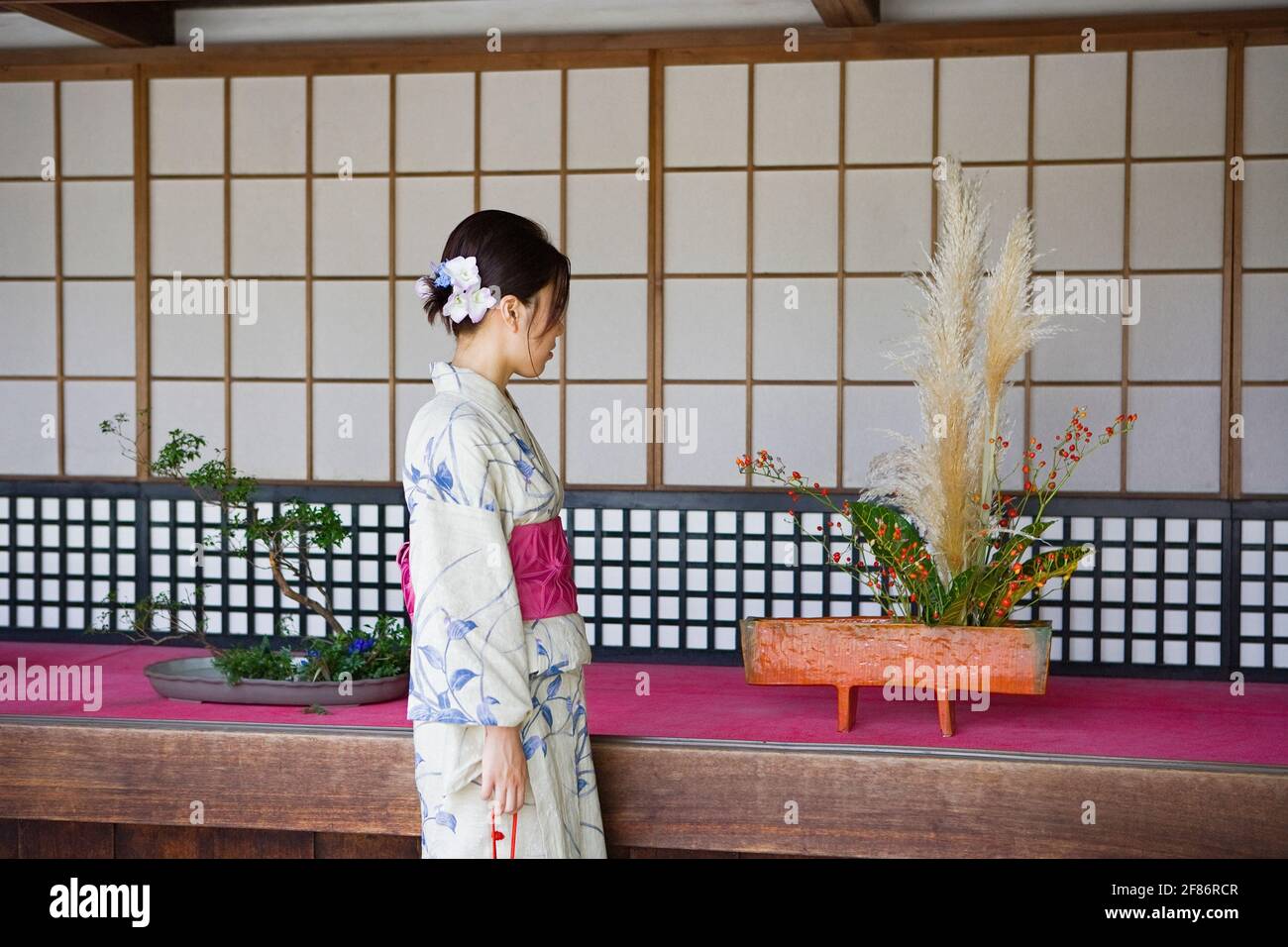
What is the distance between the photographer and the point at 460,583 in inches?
82.8

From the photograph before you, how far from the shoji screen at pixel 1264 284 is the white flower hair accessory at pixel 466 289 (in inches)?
102

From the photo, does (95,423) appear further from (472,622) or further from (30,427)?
(472,622)

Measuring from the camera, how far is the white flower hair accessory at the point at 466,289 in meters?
2.16

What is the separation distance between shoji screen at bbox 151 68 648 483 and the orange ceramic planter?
1369 mm

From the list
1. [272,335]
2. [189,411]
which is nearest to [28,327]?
[189,411]

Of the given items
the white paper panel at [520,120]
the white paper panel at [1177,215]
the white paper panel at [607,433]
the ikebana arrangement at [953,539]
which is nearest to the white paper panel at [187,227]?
the white paper panel at [520,120]

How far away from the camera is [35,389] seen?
4.50 metres

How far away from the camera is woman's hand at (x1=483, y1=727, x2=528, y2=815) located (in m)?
2.11

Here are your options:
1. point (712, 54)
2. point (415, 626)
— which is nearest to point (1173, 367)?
point (712, 54)

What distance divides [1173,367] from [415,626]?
2639 mm

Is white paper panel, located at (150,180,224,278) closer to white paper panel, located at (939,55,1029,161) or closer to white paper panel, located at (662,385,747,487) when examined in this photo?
white paper panel, located at (662,385,747,487)

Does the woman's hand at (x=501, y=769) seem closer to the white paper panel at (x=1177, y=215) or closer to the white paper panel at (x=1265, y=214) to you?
the white paper panel at (x=1177, y=215)
